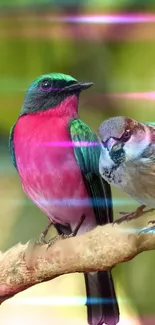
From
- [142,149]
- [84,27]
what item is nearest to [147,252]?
[142,149]

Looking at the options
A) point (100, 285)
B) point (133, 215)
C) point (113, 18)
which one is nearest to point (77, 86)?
point (113, 18)

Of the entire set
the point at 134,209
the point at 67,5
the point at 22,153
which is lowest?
the point at 134,209

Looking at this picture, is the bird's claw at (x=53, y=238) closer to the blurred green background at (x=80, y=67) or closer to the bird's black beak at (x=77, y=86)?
the blurred green background at (x=80, y=67)

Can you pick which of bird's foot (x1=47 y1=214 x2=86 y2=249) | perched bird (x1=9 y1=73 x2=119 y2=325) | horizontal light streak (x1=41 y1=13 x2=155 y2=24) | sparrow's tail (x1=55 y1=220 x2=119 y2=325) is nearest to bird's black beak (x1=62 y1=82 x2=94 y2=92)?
perched bird (x1=9 y1=73 x2=119 y2=325)

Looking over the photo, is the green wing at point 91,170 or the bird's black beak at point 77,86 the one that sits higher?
the bird's black beak at point 77,86

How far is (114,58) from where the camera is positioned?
952 millimetres

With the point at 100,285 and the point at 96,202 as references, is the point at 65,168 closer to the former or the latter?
the point at 96,202

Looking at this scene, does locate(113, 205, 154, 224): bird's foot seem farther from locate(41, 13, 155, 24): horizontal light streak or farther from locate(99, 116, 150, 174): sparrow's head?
locate(41, 13, 155, 24): horizontal light streak

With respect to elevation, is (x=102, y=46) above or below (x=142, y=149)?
above

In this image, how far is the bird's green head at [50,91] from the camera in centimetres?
93

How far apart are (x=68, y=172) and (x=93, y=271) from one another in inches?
7.0

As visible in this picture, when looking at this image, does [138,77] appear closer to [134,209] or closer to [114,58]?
[114,58]

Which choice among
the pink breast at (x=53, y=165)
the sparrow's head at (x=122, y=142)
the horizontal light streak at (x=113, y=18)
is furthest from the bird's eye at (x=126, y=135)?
the horizontal light streak at (x=113, y=18)

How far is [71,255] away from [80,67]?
0.33 metres
